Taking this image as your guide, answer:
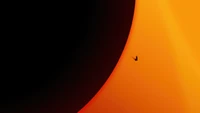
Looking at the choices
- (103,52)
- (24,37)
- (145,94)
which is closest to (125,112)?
(145,94)

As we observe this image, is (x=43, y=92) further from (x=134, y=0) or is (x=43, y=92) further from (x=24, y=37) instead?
(x=134, y=0)

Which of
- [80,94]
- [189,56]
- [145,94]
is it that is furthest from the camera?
[189,56]

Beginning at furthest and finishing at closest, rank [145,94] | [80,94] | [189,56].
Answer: [189,56]
[145,94]
[80,94]

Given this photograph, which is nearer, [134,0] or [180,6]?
[134,0]

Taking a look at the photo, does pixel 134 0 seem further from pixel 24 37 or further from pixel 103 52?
pixel 24 37

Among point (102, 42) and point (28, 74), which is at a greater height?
point (102, 42)

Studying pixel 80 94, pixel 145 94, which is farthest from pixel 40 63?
pixel 145 94

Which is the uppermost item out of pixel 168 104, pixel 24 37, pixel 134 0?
pixel 134 0
